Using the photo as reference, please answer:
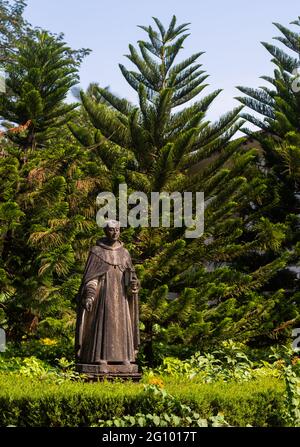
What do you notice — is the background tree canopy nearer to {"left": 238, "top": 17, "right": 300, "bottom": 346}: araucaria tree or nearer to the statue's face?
{"left": 238, "top": 17, "right": 300, "bottom": 346}: araucaria tree

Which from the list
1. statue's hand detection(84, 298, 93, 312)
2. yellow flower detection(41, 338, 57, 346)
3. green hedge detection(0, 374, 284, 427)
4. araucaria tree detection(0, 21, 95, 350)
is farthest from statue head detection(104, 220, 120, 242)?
yellow flower detection(41, 338, 57, 346)

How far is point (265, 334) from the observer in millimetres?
11727

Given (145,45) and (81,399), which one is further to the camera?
(145,45)

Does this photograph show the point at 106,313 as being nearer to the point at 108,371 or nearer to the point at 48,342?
the point at 108,371

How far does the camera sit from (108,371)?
7.34 meters

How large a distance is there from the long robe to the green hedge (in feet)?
5.23

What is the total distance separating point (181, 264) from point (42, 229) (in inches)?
86.5

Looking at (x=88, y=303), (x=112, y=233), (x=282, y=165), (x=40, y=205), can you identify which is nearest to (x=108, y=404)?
(x=88, y=303)

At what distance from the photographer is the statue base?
727cm

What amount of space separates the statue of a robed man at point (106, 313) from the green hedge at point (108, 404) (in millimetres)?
1579

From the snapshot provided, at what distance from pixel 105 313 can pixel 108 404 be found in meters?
2.08
